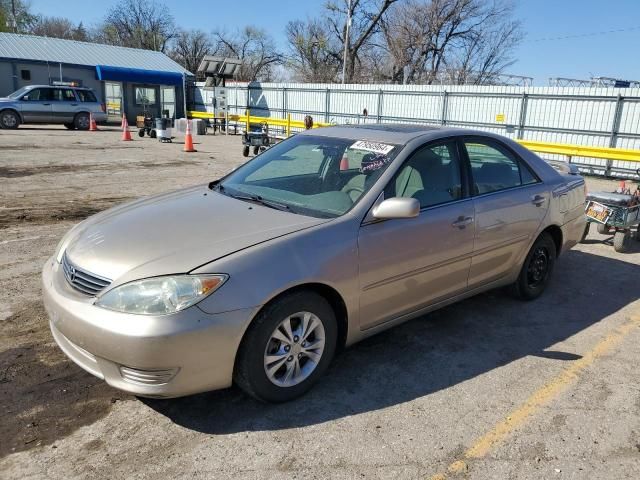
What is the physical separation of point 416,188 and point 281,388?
168cm

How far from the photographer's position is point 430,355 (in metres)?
3.74

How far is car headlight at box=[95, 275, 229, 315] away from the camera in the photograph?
2.56 m

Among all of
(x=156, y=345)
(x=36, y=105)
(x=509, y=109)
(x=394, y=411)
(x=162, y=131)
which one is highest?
(x=509, y=109)

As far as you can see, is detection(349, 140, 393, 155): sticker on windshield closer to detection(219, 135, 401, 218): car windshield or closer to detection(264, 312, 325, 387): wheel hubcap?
detection(219, 135, 401, 218): car windshield

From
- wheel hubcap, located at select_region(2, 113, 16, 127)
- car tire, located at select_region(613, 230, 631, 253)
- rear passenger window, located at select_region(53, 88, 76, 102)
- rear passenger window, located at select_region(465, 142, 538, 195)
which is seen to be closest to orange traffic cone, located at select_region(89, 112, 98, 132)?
rear passenger window, located at select_region(53, 88, 76, 102)

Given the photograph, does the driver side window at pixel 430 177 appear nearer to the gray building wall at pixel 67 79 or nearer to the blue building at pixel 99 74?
the gray building wall at pixel 67 79

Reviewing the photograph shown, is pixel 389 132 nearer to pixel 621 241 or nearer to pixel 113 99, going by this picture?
pixel 621 241

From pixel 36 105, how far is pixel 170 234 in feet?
75.9

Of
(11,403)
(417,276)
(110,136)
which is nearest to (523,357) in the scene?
(417,276)

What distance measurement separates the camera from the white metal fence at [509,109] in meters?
14.4

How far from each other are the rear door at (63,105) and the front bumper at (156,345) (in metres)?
23.2

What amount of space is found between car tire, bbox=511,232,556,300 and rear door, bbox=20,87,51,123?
23.2 meters

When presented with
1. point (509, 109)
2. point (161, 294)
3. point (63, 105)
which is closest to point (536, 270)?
point (161, 294)

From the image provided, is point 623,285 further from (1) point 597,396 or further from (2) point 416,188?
(2) point 416,188
